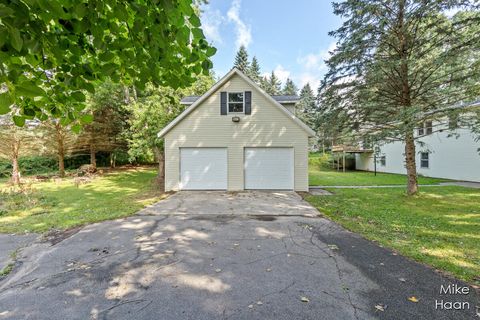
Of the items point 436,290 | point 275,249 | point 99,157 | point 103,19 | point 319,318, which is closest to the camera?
point 103,19

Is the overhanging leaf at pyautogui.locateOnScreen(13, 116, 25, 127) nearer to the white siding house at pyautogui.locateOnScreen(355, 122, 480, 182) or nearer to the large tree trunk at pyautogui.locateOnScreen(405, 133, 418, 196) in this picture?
the large tree trunk at pyautogui.locateOnScreen(405, 133, 418, 196)

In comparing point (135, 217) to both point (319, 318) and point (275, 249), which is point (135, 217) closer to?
point (275, 249)

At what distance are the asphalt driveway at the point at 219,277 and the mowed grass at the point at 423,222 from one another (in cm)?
54

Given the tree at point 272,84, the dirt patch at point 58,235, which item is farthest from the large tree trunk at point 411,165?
the tree at point 272,84

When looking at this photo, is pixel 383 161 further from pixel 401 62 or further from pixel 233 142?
pixel 233 142

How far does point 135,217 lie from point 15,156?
12581mm

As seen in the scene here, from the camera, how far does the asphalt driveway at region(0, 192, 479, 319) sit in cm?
257

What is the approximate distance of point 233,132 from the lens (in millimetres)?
11047

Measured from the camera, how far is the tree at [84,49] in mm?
1419

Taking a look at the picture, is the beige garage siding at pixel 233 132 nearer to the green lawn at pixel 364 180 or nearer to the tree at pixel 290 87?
the green lawn at pixel 364 180

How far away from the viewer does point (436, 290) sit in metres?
2.91

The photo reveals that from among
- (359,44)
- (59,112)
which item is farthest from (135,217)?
(359,44)

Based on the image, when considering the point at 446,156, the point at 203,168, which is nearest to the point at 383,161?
the point at 446,156

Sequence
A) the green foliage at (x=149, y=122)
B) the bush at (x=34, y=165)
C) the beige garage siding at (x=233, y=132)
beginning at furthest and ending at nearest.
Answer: the bush at (x=34, y=165), the green foliage at (x=149, y=122), the beige garage siding at (x=233, y=132)
